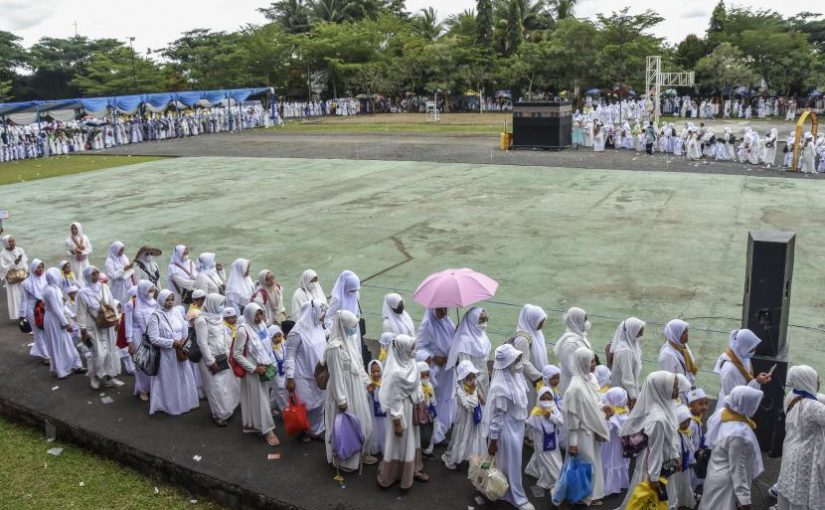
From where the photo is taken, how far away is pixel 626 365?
20.5ft

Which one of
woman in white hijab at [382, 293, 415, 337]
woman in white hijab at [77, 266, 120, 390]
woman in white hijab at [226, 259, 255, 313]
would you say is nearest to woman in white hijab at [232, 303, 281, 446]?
woman in white hijab at [382, 293, 415, 337]

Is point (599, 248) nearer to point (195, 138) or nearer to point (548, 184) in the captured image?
point (548, 184)

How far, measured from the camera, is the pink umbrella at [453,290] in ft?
21.5

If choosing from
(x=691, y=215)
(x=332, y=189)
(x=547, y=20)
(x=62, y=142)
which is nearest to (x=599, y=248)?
(x=691, y=215)

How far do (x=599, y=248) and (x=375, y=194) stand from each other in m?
7.87

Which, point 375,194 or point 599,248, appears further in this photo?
point 375,194

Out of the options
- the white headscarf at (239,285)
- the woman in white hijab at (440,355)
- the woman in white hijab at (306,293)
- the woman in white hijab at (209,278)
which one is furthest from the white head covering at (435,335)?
the woman in white hijab at (209,278)

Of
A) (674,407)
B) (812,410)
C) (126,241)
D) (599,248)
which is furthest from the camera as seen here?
(126,241)

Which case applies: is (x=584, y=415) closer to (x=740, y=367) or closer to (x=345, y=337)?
(x=740, y=367)

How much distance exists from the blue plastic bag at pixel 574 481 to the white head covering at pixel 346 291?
2.80m

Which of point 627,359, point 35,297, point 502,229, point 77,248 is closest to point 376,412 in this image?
point 627,359

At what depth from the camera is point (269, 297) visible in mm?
8312

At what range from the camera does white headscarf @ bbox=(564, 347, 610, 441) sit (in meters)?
5.35

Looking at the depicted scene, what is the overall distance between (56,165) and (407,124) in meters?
19.5
